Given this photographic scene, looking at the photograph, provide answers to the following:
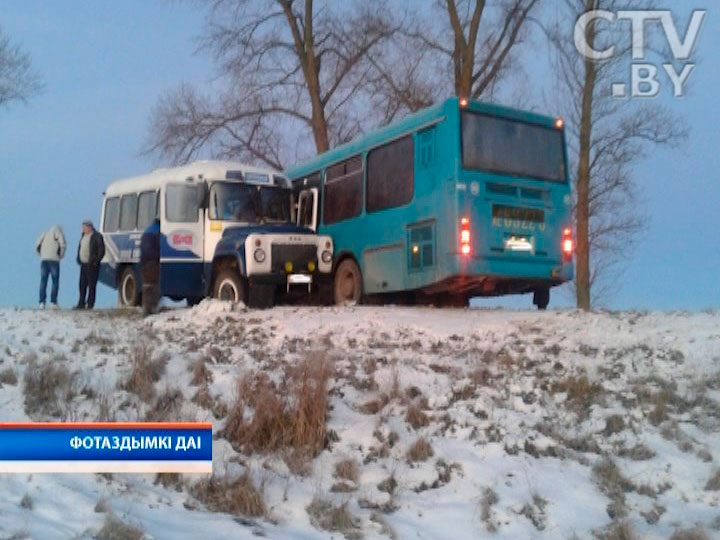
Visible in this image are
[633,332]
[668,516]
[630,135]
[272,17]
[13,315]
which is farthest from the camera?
[272,17]

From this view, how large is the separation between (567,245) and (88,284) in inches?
357

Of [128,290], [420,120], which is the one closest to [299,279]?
[420,120]

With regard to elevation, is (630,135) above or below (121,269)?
above

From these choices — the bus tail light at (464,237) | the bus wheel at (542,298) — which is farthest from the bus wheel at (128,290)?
the bus wheel at (542,298)

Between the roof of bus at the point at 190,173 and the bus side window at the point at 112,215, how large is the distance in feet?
1.73

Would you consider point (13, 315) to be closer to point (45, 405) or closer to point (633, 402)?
point (45, 405)

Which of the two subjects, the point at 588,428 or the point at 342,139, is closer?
the point at 588,428

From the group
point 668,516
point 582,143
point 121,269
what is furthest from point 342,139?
point 668,516

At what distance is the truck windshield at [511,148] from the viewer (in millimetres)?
12047

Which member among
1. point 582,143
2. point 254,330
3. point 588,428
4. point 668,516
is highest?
point 582,143

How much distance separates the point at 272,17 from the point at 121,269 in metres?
11.4

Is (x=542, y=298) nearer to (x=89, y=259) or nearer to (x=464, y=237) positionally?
(x=464, y=237)

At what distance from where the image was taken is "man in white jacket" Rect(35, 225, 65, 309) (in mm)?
15781

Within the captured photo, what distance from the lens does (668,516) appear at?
546 cm
